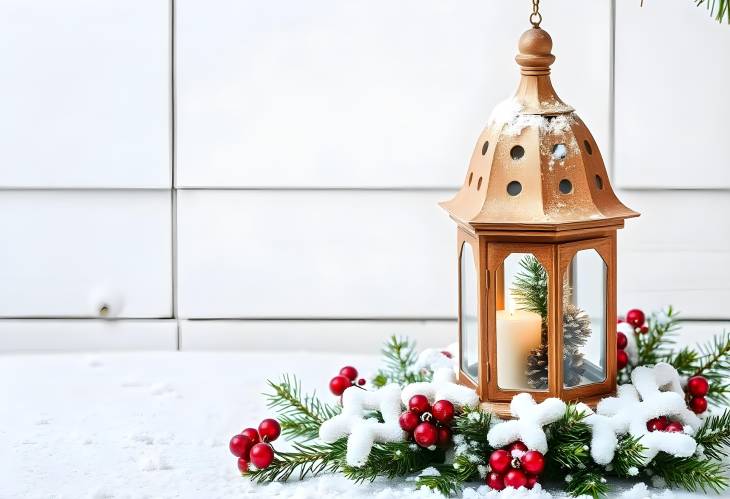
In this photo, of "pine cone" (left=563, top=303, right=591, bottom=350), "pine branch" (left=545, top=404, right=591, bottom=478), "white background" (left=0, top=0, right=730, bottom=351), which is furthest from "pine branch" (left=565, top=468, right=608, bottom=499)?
"white background" (left=0, top=0, right=730, bottom=351)

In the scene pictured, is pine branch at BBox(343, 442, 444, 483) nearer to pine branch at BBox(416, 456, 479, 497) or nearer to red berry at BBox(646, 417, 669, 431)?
pine branch at BBox(416, 456, 479, 497)

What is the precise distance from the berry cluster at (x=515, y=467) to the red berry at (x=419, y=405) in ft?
0.23

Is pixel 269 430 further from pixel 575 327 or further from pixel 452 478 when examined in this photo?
pixel 575 327

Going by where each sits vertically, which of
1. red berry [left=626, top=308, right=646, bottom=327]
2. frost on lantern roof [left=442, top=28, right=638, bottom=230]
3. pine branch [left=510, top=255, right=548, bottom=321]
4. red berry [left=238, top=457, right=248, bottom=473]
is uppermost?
frost on lantern roof [left=442, top=28, right=638, bottom=230]

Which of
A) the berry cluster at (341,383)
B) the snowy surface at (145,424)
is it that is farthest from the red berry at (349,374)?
the snowy surface at (145,424)

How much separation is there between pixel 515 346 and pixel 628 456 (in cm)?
13

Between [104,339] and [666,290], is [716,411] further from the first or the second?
[104,339]

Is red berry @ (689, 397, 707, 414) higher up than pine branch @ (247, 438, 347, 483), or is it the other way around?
red berry @ (689, 397, 707, 414)

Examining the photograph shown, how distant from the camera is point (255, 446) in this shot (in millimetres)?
872

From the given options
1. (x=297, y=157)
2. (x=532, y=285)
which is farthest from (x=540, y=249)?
(x=297, y=157)

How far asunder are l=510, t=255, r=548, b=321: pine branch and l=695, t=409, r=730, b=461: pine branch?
6.6 inches

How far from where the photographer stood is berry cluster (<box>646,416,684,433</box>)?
0.84m

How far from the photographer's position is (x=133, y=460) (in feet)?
3.10

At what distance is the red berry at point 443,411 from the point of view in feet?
2.77
